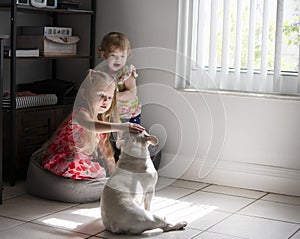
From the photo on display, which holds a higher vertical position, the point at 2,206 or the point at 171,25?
the point at 171,25

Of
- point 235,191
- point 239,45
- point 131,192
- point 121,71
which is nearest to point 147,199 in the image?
point 131,192

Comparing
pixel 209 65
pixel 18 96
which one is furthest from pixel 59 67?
pixel 209 65

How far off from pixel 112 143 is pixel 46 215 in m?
0.76

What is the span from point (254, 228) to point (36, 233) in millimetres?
982

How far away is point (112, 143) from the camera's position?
12.0 ft

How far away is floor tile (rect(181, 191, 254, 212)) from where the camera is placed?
10.7ft

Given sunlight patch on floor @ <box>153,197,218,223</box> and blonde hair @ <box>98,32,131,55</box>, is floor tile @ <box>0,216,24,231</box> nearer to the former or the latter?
sunlight patch on floor @ <box>153,197,218,223</box>

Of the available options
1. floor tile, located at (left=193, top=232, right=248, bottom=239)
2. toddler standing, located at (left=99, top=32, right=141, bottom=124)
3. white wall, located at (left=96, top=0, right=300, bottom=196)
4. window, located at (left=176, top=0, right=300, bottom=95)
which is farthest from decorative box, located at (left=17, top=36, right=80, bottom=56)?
floor tile, located at (left=193, top=232, right=248, bottom=239)

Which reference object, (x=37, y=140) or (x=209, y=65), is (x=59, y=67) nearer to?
(x=37, y=140)

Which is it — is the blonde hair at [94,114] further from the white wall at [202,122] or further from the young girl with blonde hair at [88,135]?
the white wall at [202,122]

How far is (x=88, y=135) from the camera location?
3.20 metres

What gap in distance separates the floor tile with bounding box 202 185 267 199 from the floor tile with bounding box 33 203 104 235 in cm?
77

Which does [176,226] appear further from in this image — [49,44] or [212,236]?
[49,44]

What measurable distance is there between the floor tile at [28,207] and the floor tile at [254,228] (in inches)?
32.3
